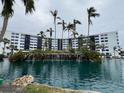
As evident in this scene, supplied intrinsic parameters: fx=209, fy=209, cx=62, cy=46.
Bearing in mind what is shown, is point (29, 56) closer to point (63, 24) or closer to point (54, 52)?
point (54, 52)

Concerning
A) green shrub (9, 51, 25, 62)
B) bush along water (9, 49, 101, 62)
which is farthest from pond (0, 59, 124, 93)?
Answer: green shrub (9, 51, 25, 62)

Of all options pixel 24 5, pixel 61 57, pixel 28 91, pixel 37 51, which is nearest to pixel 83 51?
pixel 61 57

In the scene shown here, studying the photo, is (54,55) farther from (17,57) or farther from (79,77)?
(79,77)

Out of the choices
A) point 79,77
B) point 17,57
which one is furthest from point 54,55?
point 79,77

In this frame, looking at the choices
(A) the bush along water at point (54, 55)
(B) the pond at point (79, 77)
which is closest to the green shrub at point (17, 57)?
(A) the bush along water at point (54, 55)

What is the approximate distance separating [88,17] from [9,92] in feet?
303

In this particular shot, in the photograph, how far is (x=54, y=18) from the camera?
387 feet

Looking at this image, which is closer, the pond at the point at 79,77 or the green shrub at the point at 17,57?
the pond at the point at 79,77

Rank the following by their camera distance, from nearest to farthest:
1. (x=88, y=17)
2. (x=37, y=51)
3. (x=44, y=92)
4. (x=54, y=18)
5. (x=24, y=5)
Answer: (x=44, y=92) → (x=24, y=5) → (x=88, y=17) → (x=37, y=51) → (x=54, y=18)

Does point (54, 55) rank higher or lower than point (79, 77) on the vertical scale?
higher

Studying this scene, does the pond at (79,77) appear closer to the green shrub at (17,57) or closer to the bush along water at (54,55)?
the bush along water at (54,55)

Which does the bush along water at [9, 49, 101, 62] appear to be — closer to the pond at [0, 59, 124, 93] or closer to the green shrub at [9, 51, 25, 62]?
the green shrub at [9, 51, 25, 62]

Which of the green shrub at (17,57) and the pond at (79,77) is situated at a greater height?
the green shrub at (17,57)

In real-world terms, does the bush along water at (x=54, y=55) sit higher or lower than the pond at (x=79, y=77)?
higher
